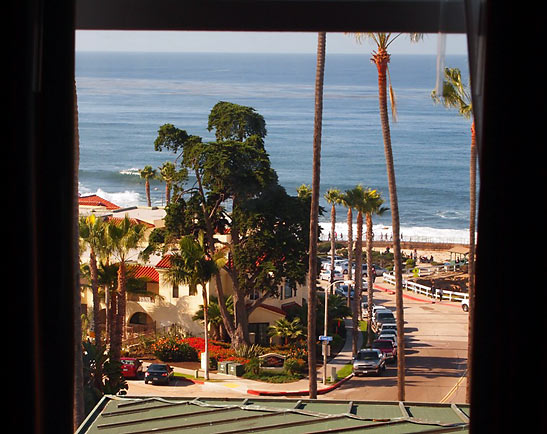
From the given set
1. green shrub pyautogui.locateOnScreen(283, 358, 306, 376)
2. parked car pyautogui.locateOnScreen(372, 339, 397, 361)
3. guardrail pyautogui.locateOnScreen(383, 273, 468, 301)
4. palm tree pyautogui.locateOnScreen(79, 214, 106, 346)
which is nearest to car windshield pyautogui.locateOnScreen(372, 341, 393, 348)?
parked car pyautogui.locateOnScreen(372, 339, 397, 361)

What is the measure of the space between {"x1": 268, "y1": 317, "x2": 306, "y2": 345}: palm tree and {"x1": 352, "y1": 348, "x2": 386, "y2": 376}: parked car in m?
1.64

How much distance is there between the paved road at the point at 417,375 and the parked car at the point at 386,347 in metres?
0.31

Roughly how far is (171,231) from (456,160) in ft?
81.2

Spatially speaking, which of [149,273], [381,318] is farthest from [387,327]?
[149,273]

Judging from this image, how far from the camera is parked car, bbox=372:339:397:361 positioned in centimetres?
1812

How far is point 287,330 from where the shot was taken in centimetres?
1744

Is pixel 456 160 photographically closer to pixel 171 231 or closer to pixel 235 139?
pixel 235 139

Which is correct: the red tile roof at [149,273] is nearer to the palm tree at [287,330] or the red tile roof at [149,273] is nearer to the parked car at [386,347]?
the palm tree at [287,330]

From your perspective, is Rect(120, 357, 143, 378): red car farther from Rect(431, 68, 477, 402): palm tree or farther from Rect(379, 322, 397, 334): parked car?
Rect(379, 322, 397, 334): parked car

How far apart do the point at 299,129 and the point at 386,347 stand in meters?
28.6

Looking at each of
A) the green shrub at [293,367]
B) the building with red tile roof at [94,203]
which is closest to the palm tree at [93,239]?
the green shrub at [293,367]

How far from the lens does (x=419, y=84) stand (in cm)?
5750

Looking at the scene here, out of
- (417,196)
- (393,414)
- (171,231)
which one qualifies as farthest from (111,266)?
(417,196)

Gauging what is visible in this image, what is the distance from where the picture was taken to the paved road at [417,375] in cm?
1468
